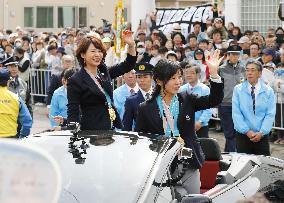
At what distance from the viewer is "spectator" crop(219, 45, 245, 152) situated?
10883mm

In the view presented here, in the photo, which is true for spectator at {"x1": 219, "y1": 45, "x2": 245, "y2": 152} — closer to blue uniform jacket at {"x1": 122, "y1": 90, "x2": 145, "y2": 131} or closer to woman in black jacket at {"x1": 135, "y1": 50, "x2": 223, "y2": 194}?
blue uniform jacket at {"x1": 122, "y1": 90, "x2": 145, "y2": 131}

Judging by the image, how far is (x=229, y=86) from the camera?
11352 mm

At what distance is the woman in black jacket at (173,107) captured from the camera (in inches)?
201

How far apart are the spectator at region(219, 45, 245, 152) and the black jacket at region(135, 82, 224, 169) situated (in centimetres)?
563

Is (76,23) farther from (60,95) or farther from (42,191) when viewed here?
(42,191)

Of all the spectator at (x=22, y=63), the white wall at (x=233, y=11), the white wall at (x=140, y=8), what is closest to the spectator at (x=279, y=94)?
the spectator at (x=22, y=63)

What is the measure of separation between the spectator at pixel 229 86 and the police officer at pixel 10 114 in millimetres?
4097

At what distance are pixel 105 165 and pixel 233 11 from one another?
1695 cm

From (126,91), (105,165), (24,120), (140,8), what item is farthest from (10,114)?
(140,8)

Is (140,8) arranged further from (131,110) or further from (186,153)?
(186,153)

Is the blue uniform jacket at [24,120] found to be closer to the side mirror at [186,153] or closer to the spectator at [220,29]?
the side mirror at [186,153]

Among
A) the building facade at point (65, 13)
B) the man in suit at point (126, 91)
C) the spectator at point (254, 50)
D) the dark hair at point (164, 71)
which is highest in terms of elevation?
the building facade at point (65, 13)

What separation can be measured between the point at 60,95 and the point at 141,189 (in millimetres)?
5351

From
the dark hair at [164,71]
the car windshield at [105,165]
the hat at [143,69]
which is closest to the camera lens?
the car windshield at [105,165]
